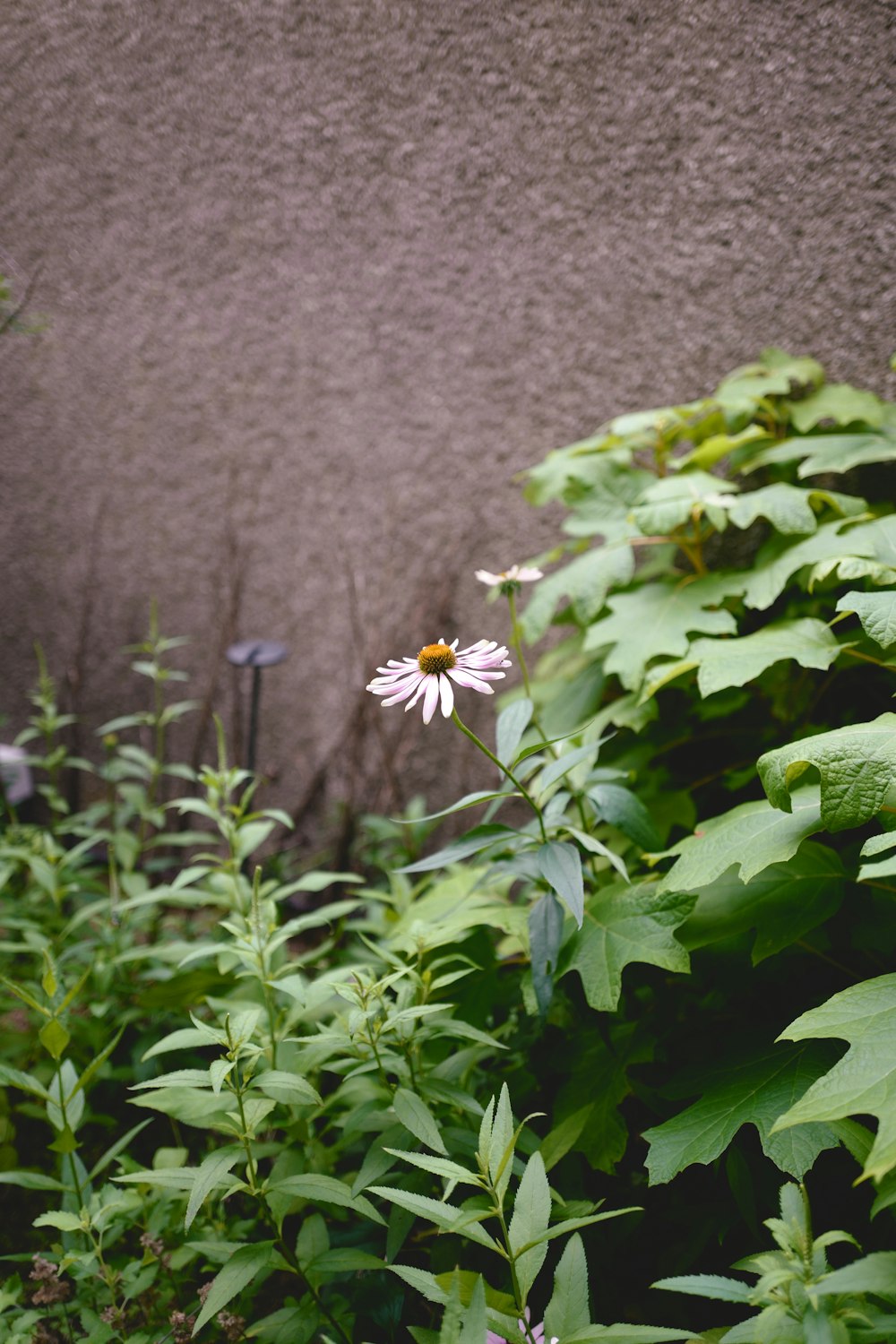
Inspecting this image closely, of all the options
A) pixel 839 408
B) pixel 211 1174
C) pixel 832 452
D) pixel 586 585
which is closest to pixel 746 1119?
pixel 211 1174

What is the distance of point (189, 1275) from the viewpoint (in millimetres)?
990

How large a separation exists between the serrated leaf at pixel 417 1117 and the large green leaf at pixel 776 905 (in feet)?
1.12

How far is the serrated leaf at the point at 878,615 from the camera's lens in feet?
2.82

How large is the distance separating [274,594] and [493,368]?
834 mm

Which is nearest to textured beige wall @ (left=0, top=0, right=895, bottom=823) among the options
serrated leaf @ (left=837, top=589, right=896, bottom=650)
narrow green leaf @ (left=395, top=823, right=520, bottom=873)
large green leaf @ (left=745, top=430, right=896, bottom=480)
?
large green leaf @ (left=745, top=430, right=896, bottom=480)

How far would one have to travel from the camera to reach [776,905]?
2.93 ft

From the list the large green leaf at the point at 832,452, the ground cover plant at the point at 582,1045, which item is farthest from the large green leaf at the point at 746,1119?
the large green leaf at the point at 832,452

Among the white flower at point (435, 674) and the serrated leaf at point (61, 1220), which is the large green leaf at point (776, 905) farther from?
the serrated leaf at point (61, 1220)

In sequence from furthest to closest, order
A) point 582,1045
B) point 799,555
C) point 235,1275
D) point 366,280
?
point 366,280 < point 799,555 < point 582,1045 < point 235,1275

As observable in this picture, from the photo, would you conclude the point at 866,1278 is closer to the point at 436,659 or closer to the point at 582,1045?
the point at 582,1045

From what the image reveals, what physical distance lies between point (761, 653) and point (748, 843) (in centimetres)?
31

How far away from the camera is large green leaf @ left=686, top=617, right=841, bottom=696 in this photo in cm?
102

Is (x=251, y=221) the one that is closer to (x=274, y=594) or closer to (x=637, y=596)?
(x=274, y=594)

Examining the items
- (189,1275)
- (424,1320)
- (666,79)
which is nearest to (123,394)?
(666,79)
